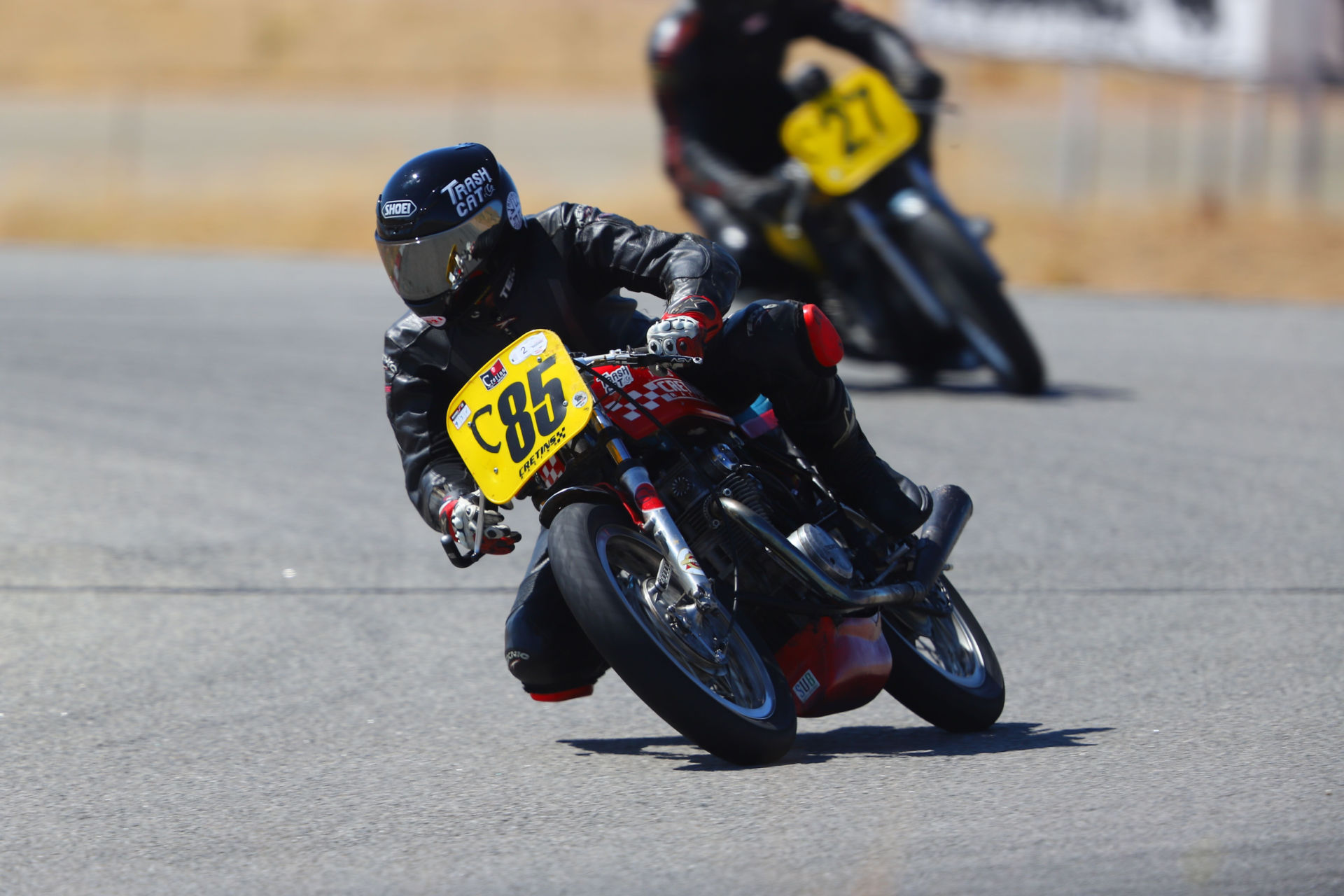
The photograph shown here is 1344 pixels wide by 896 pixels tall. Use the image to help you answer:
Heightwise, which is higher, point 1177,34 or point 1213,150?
point 1177,34

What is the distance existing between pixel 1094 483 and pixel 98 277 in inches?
390

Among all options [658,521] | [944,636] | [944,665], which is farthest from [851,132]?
[658,521]

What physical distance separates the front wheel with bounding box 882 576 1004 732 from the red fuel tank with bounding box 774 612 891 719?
11cm

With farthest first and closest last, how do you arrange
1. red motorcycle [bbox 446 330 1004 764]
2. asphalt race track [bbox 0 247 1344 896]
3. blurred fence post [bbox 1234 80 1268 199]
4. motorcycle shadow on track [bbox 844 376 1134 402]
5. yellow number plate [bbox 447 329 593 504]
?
blurred fence post [bbox 1234 80 1268 199], motorcycle shadow on track [bbox 844 376 1134 402], yellow number plate [bbox 447 329 593 504], red motorcycle [bbox 446 330 1004 764], asphalt race track [bbox 0 247 1344 896]

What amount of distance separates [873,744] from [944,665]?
312mm

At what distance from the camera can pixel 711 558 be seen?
4434 millimetres

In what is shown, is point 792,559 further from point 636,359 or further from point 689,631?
point 636,359

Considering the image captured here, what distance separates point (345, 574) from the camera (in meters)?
6.52

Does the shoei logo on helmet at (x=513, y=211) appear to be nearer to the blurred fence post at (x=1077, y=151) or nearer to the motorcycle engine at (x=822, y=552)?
the motorcycle engine at (x=822, y=552)

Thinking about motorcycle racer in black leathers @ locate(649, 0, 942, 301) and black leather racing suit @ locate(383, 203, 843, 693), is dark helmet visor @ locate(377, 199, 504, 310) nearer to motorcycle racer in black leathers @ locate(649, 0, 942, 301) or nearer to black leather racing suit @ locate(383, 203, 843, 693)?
black leather racing suit @ locate(383, 203, 843, 693)

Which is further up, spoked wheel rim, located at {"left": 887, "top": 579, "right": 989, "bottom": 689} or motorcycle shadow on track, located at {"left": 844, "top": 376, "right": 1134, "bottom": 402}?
spoked wheel rim, located at {"left": 887, "top": 579, "right": 989, "bottom": 689}

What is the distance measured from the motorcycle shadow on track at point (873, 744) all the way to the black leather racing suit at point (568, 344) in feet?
0.68

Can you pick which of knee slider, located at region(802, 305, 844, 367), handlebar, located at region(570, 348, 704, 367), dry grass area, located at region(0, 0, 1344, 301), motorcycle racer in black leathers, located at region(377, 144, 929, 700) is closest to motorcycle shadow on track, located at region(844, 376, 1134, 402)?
dry grass area, located at region(0, 0, 1344, 301)

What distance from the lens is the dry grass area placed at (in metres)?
15.9
